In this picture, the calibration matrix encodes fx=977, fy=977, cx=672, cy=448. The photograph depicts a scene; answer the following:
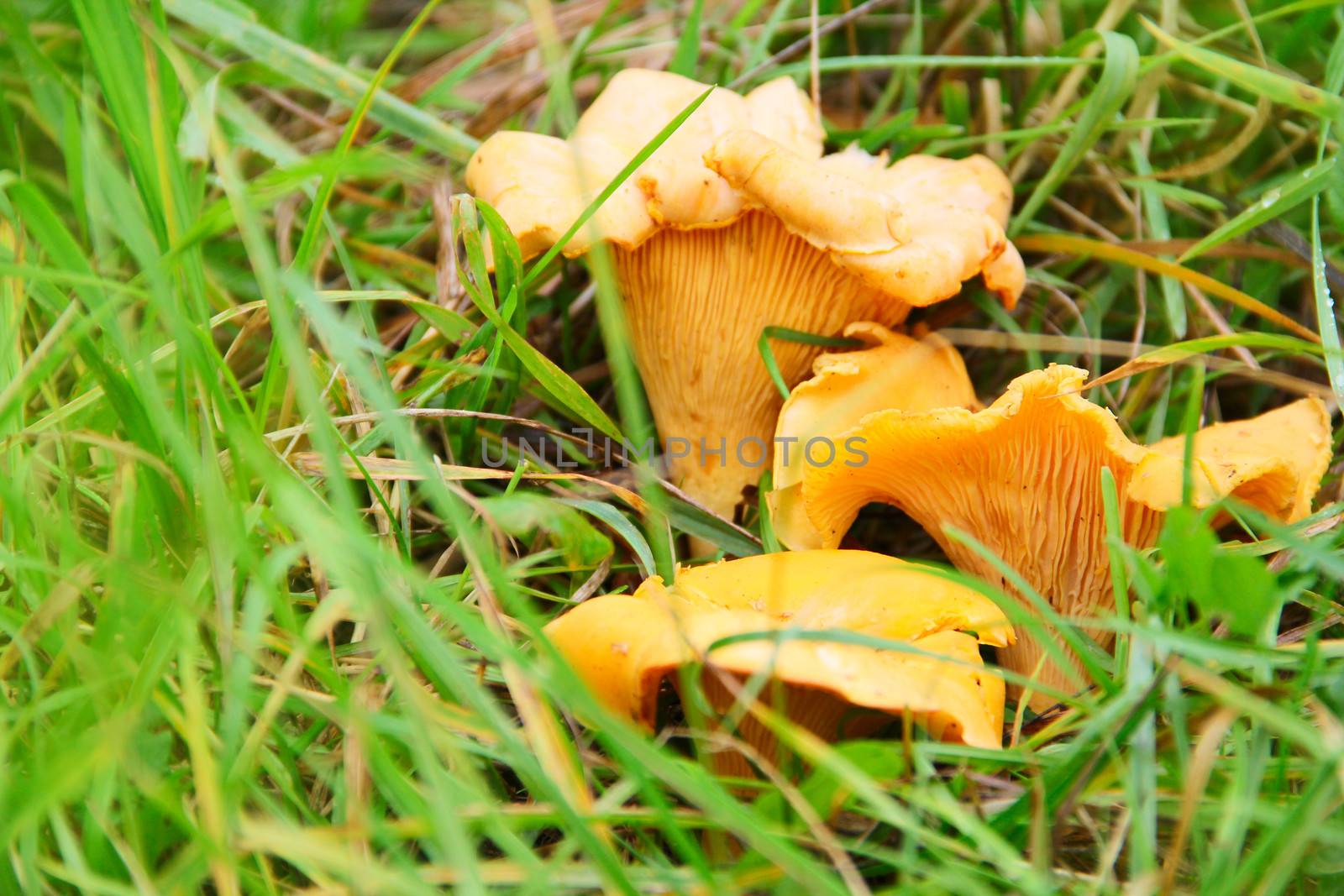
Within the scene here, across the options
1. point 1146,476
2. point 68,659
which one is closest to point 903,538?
point 1146,476

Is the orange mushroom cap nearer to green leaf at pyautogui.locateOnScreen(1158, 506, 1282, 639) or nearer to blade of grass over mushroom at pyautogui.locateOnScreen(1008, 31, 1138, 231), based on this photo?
green leaf at pyautogui.locateOnScreen(1158, 506, 1282, 639)

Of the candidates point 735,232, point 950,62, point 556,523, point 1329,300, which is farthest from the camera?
point 950,62

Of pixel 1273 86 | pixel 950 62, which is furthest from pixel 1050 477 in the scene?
pixel 950 62

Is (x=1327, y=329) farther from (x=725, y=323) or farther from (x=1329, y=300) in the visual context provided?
(x=725, y=323)

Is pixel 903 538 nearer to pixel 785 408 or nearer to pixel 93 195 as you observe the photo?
pixel 785 408

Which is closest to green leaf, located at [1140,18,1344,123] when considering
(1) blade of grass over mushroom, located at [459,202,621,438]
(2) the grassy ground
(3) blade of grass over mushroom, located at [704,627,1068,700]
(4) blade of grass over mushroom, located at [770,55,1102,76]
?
(2) the grassy ground

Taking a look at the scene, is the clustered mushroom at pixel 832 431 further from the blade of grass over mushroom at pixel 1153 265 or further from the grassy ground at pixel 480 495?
the blade of grass over mushroom at pixel 1153 265

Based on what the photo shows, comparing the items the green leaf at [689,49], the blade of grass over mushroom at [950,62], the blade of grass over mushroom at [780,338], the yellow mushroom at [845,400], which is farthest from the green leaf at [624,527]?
the blade of grass over mushroom at [950,62]
